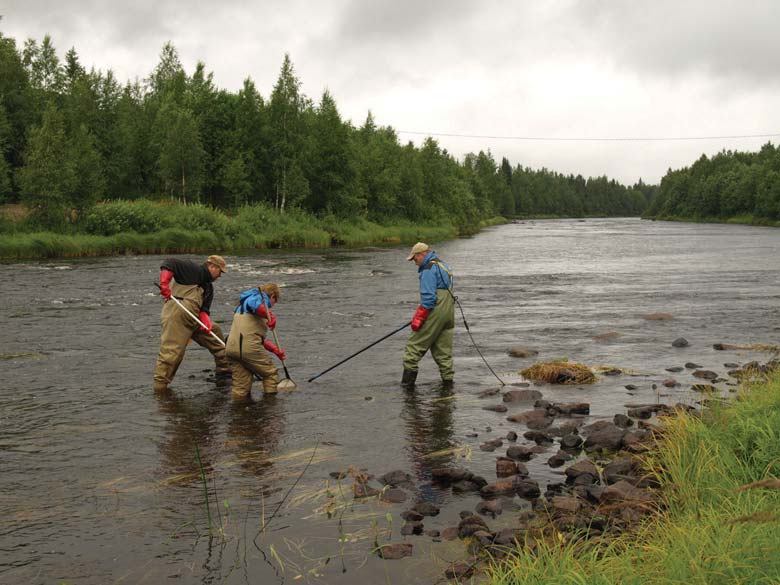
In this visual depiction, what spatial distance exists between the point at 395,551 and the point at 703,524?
2.47 metres

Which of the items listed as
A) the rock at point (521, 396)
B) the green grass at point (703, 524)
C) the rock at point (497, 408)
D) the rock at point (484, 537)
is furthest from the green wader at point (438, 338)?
the rock at point (484, 537)

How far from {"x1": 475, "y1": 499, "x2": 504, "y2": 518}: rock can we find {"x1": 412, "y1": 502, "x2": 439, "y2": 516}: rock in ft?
1.35

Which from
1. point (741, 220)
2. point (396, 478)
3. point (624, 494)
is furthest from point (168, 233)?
point (741, 220)

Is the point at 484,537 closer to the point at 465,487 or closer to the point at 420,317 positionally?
the point at 465,487

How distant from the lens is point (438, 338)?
12.7m

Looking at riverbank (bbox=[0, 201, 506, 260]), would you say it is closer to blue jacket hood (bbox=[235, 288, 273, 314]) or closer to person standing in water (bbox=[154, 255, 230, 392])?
person standing in water (bbox=[154, 255, 230, 392])

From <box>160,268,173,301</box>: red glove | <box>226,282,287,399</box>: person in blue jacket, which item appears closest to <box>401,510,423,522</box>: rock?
<box>226,282,287,399</box>: person in blue jacket

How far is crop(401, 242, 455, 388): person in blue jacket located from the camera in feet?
40.5

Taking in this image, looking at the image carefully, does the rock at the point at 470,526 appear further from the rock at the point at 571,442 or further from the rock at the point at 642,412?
the rock at the point at 642,412

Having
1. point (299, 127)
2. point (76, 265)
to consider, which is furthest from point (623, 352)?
point (299, 127)

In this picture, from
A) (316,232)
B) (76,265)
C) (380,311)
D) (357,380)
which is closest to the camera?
(357,380)

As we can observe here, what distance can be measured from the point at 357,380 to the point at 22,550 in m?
7.35

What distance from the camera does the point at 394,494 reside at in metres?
7.66

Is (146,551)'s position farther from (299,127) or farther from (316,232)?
(299,127)
